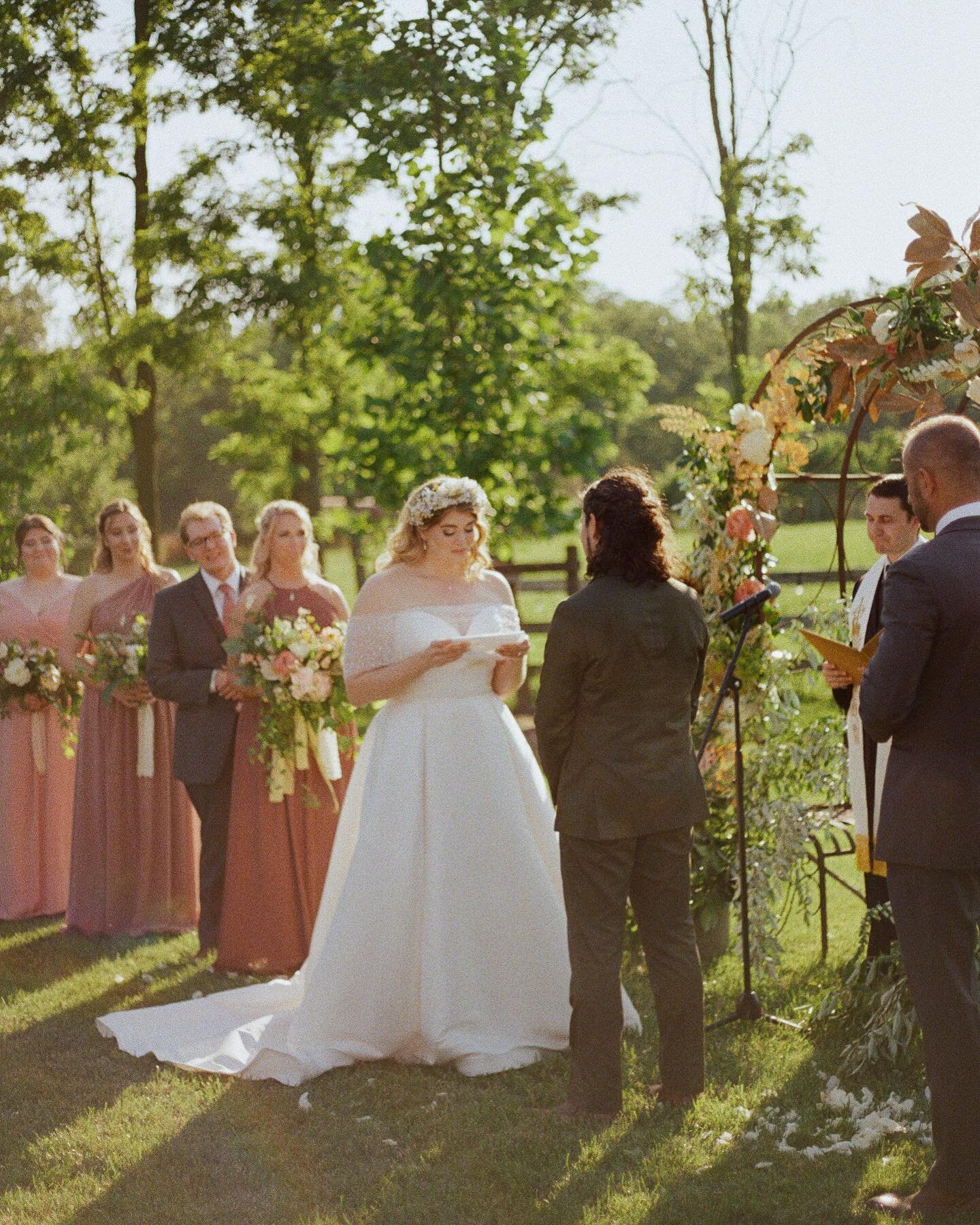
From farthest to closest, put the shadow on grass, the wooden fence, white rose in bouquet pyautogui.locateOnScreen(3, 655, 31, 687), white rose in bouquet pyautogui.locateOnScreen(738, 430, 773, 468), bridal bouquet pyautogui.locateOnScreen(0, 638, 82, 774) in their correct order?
the wooden fence
bridal bouquet pyautogui.locateOnScreen(0, 638, 82, 774)
white rose in bouquet pyautogui.locateOnScreen(3, 655, 31, 687)
white rose in bouquet pyautogui.locateOnScreen(738, 430, 773, 468)
the shadow on grass

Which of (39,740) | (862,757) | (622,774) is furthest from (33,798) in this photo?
(862,757)

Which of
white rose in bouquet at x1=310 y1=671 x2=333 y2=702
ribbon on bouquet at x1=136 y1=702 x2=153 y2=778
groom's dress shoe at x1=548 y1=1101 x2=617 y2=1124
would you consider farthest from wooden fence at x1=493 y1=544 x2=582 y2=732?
groom's dress shoe at x1=548 y1=1101 x2=617 y2=1124

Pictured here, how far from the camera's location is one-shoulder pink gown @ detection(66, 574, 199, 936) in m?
7.84

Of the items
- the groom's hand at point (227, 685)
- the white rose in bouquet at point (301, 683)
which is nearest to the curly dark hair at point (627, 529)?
the white rose in bouquet at point (301, 683)

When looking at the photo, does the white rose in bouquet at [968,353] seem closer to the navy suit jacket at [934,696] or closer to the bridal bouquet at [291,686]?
the navy suit jacket at [934,696]

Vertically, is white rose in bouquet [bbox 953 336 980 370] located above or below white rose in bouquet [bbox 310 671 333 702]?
above

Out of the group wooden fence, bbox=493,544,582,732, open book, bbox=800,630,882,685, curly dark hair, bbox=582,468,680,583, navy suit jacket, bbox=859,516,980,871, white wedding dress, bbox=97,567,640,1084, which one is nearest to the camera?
navy suit jacket, bbox=859,516,980,871

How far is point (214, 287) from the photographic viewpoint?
11117mm

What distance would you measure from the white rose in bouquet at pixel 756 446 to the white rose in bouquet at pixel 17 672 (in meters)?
4.41

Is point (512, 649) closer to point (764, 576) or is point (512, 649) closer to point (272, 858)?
point (764, 576)

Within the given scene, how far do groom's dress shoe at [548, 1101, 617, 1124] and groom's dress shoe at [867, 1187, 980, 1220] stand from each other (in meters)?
1.02

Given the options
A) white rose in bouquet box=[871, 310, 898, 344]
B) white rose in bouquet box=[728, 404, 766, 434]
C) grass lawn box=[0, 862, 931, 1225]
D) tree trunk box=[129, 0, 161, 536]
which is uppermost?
tree trunk box=[129, 0, 161, 536]

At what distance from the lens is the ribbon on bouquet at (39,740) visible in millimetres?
8438

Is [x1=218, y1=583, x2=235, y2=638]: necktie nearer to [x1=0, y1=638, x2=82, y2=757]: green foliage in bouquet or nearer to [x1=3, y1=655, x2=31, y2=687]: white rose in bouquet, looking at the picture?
[x1=0, y1=638, x2=82, y2=757]: green foliage in bouquet
